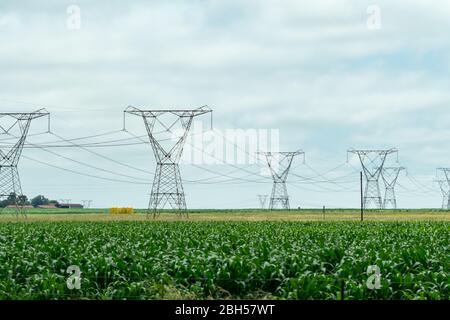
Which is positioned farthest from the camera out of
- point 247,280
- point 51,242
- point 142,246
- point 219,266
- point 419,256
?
point 51,242

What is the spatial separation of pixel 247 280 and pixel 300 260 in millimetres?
2764

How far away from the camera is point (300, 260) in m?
22.5
